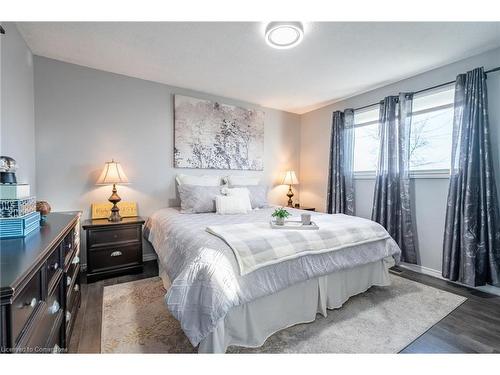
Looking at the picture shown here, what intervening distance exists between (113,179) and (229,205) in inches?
53.4

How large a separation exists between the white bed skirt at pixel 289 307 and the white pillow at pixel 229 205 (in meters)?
0.99

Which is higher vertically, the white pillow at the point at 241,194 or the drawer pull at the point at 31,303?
the white pillow at the point at 241,194

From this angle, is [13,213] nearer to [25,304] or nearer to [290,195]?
[25,304]

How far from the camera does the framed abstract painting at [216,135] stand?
3250 millimetres

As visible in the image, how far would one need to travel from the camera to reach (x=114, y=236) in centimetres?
254

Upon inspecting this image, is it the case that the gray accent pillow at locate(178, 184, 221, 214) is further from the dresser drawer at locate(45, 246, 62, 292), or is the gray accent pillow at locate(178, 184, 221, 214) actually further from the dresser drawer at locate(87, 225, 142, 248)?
the dresser drawer at locate(45, 246, 62, 292)

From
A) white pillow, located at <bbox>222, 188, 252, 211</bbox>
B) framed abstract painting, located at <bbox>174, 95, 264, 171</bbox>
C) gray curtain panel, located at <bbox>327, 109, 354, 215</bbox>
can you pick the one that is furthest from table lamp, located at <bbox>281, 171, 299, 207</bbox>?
white pillow, located at <bbox>222, 188, 252, 211</bbox>

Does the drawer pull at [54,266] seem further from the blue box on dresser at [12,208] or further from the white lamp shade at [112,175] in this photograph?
the white lamp shade at [112,175]

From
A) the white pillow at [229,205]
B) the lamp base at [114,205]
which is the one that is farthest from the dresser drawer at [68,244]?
the white pillow at [229,205]

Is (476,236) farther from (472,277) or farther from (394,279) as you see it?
(394,279)

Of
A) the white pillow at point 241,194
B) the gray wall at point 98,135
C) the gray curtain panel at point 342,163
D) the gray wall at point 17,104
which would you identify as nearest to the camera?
the gray wall at point 17,104

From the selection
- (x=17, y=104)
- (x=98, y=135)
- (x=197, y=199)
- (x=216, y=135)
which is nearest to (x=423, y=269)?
(x=197, y=199)

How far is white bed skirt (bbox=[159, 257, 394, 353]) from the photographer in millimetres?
1394
